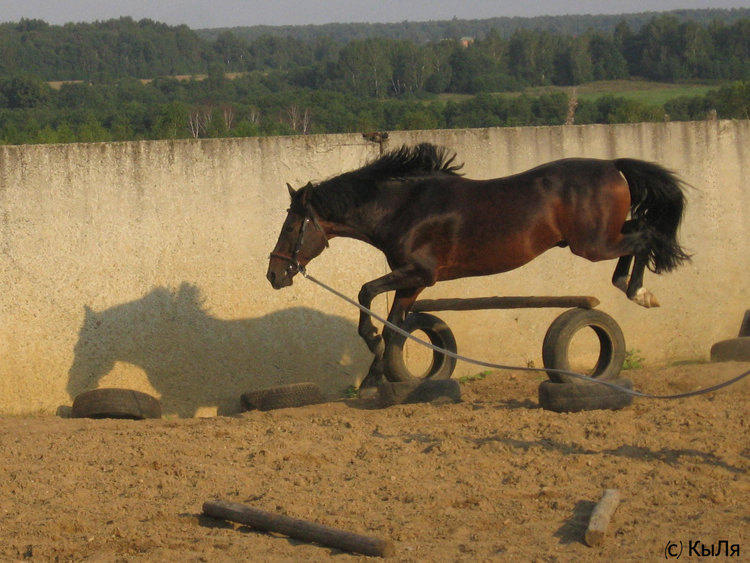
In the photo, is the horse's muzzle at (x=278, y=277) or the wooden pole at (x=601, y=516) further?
the horse's muzzle at (x=278, y=277)

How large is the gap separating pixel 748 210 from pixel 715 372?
268cm

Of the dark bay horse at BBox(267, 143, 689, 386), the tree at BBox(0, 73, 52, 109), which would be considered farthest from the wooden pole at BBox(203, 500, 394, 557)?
the tree at BBox(0, 73, 52, 109)

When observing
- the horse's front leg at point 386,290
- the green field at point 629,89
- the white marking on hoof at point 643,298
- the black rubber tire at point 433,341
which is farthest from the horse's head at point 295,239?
the green field at point 629,89

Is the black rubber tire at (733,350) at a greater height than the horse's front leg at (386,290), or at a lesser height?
lesser

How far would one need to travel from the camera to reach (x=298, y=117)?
46.8 feet

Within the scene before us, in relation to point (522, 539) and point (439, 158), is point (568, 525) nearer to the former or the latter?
point (522, 539)

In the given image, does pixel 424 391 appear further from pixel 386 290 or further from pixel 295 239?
pixel 295 239

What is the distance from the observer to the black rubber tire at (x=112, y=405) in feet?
24.1

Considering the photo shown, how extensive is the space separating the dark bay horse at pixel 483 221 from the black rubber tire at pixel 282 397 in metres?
0.84

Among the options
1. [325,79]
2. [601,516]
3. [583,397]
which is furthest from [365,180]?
[325,79]

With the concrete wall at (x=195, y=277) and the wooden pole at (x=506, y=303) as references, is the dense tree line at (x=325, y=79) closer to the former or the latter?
the concrete wall at (x=195, y=277)

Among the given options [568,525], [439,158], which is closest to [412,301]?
[439,158]

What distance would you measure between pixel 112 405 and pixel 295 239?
1.95 m

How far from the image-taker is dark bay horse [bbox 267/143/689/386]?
6996 mm
